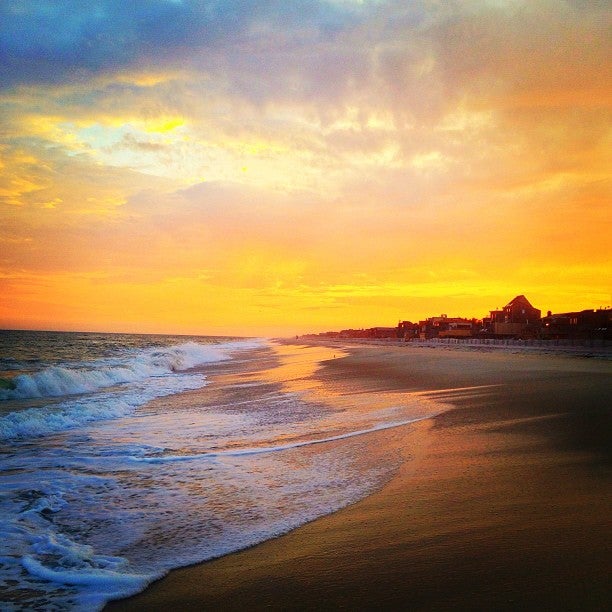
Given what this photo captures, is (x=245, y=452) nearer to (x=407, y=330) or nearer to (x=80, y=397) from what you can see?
(x=80, y=397)

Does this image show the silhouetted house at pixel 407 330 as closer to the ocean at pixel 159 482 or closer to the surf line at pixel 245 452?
the ocean at pixel 159 482

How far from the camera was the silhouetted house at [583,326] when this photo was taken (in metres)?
60.3

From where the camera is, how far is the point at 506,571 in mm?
3359

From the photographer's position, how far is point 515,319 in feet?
276

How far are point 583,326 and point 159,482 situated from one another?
72.6 m

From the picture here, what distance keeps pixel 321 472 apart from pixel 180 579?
300cm

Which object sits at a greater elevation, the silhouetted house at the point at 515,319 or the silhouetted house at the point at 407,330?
the silhouetted house at the point at 515,319

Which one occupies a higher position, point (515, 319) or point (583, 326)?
point (515, 319)

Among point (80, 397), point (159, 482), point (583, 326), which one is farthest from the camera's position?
point (583, 326)

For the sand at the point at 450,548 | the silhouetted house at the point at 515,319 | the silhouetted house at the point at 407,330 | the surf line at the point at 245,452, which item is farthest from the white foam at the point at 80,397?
the silhouetted house at the point at 407,330

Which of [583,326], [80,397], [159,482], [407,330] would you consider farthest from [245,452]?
[407,330]

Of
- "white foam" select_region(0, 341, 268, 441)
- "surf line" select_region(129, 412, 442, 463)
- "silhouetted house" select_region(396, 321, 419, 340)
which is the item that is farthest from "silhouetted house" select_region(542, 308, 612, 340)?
"surf line" select_region(129, 412, 442, 463)

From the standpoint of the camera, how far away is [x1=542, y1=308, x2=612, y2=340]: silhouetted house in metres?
60.3

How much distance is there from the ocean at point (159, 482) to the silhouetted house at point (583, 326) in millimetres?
58918
